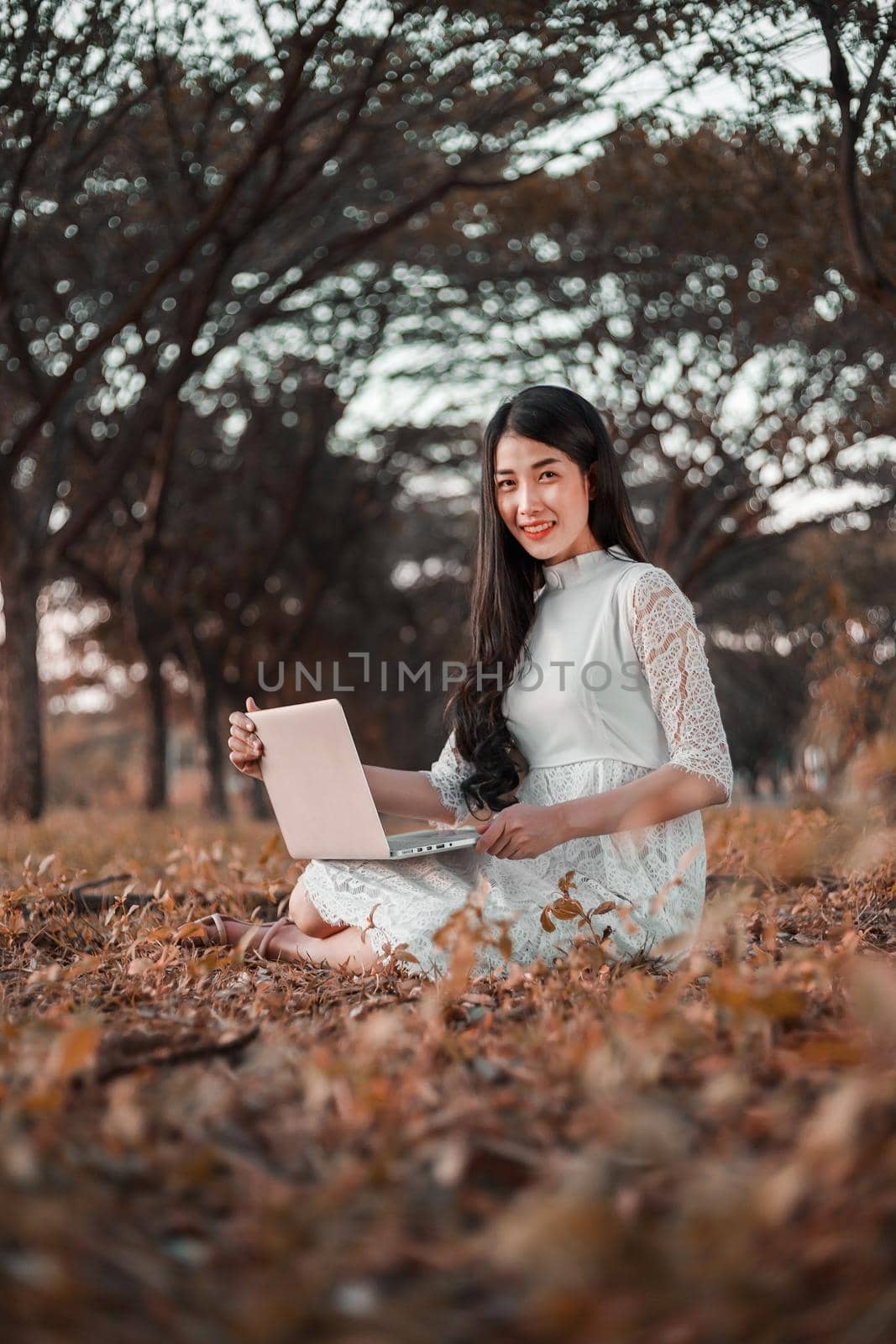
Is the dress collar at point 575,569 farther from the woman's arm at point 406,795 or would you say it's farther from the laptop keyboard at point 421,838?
the laptop keyboard at point 421,838

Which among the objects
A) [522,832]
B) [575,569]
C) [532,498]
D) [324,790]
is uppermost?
[532,498]

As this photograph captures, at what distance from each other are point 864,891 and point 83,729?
74.1 feet

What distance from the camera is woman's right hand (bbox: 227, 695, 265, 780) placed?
2.85 m

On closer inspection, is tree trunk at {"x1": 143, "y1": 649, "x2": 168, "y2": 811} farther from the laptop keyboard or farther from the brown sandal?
the laptop keyboard

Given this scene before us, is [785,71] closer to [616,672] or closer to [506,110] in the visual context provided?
[506,110]

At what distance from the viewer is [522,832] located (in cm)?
251

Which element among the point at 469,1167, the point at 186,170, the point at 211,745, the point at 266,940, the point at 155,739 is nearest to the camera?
the point at 469,1167

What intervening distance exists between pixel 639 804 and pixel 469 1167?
137 centimetres

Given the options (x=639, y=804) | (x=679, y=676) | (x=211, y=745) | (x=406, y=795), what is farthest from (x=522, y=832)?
(x=211, y=745)

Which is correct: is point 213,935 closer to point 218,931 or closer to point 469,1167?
point 218,931

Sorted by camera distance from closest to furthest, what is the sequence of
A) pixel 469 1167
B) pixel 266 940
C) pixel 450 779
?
pixel 469 1167
pixel 266 940
pixel 450 779

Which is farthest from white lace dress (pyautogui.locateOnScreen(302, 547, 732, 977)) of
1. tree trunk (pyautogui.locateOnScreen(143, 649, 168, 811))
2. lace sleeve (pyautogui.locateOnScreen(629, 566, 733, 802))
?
tree trunk (pyautogui.locateOnScreen(143, 649, 168, 811))

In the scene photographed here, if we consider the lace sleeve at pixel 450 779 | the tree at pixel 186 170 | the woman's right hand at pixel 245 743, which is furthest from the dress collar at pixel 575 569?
the tree at pixel 186 170

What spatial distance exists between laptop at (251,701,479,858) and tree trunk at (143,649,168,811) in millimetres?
8653
